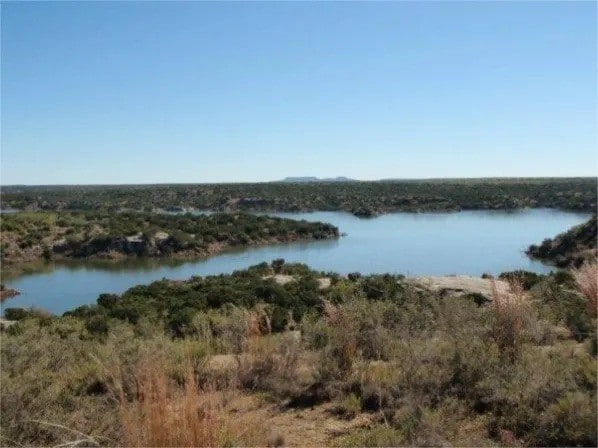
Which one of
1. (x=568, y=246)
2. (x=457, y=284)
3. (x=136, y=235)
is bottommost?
(x=568, y=246)

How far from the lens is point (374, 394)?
19.6 feet

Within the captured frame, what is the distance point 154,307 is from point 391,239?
86.6 ft

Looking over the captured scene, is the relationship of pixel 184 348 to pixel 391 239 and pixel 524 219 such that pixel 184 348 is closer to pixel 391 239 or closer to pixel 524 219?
pixel 391 239

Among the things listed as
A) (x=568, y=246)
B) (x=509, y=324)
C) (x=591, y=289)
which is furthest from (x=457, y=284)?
(x=568, y=246)

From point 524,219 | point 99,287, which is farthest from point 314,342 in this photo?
point 524,219

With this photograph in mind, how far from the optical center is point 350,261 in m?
30.2

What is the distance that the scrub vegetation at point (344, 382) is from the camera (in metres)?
4.47

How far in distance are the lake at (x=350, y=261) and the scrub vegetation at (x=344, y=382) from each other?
15.4 meters

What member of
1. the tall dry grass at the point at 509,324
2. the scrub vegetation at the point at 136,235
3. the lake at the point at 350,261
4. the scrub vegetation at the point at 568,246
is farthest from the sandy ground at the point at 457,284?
the scrub vegetation at the point at 136,235

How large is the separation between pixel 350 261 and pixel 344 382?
77.9 feet

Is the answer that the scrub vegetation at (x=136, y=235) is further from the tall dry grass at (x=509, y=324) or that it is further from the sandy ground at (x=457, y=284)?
the tall dry grass at (x=509, y=324)

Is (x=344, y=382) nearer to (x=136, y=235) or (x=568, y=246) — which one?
(x=568, y=246)

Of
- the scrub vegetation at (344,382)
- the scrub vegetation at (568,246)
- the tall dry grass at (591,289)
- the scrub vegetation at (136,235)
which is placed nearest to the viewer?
the scrub vegetation at (344,382)

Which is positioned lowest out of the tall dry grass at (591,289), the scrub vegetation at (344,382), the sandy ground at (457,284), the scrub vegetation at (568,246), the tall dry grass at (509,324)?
the scrub vegetation at (568,246)
